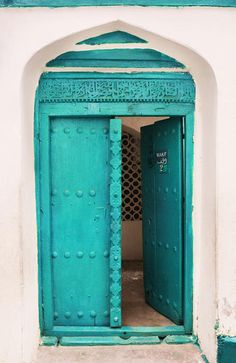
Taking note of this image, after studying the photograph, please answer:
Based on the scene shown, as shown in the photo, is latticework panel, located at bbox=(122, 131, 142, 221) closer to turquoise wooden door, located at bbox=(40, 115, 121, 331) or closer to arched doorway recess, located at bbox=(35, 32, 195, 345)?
arched doorway recess, located at bbox=(35, 32, 195, 345)

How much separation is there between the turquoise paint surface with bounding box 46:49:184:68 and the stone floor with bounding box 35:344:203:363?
2.06 meters

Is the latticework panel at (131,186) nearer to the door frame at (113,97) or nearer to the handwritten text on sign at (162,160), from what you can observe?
the handwritten text on sign at (162,160)

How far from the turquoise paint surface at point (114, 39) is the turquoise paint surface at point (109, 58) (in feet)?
0.20

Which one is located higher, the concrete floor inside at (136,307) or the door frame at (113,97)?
the door frame at (113,97)

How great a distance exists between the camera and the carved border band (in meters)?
2.94

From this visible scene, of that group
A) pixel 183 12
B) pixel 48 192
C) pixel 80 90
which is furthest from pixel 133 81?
pixel 48 192

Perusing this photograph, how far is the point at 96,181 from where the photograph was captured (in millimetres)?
3078

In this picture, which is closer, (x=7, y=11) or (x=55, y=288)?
(x=7, y=11)

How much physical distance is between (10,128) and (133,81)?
96 centimetres

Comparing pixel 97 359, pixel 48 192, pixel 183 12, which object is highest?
pixel 183 12

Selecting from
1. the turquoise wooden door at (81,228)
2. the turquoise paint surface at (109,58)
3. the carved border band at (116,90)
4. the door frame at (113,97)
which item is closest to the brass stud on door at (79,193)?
the turquoise wooden door at (81,228)

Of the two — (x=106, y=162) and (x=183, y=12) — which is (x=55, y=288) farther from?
(x=183, y=12)

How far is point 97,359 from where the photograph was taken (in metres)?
2.80

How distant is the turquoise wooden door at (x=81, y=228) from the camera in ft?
9.98
